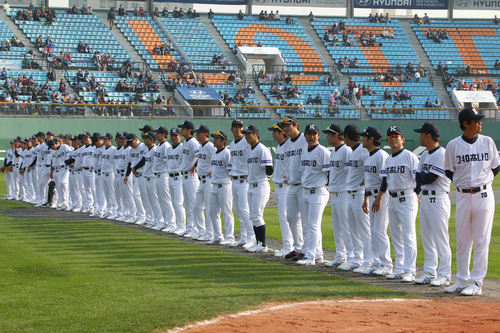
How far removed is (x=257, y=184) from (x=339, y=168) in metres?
1.97

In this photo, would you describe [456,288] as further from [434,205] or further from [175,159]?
[175,159]

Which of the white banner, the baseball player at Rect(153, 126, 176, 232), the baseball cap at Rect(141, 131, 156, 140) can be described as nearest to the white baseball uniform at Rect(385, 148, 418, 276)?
the baseball player at Rect(153, 126, 176, 232)

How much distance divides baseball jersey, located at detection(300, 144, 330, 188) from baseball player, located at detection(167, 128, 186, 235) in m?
4.37

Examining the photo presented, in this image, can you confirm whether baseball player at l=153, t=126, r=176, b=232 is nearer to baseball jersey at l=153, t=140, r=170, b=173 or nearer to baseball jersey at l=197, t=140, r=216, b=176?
baseball jersey at l=153, t=140, r=170, b=173

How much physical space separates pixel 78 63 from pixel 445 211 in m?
32.0

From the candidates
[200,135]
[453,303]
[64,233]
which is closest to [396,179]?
[453,303]

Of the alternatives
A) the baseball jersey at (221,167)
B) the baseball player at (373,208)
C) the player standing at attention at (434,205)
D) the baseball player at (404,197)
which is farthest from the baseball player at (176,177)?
the player standing at attention at (434,205)

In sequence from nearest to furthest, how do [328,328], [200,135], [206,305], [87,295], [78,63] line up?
[328,328] → [206,305] → [87,295] → [200,135] → [78,63]

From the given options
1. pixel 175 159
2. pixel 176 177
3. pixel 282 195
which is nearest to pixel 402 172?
pixel 282 195

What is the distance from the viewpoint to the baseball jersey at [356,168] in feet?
28.6

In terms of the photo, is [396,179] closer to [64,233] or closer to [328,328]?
[328,328]

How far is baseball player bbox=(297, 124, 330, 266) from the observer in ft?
30.2

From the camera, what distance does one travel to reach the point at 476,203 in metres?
7.02

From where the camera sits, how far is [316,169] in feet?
30.2
